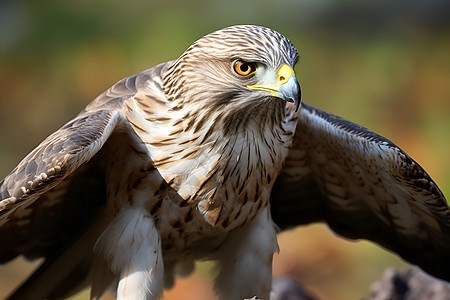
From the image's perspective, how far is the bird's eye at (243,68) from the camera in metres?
2.31

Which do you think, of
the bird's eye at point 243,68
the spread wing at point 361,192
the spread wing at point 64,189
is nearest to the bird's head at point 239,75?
the bird's eye at point 243,68

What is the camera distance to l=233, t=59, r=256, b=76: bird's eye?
7.57 feet

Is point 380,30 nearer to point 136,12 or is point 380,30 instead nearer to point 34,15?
point 136,12

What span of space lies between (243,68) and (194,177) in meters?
0.49

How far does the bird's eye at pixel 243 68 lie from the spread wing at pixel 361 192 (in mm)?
657

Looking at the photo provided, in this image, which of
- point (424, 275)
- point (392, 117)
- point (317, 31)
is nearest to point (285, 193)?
point (424, 275)

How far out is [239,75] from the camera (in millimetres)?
2328

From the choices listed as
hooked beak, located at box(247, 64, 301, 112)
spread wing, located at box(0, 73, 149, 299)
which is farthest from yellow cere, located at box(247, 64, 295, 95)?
spread wing, located at box(0, 73, 149, 299)

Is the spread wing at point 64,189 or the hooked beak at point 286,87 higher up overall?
the hooked beak at point 286,87

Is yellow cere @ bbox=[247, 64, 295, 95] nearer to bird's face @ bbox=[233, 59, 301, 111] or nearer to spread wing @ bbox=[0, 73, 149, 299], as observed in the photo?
bird's face @ bbox=[233, 59, 301, 111]

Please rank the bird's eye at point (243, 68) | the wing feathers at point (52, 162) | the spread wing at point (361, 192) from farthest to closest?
the spread wing at point (361, 192), the bird's eye at point (243, 68), the wing feathers at point (52, 162)

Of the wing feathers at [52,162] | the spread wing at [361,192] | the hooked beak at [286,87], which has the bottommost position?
the spread wing at [361,192]

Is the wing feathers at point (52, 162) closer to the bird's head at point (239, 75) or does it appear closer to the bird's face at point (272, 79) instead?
the bird's head at point (239, 75)

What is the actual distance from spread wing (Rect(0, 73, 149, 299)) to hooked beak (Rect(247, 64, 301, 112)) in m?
0.62
